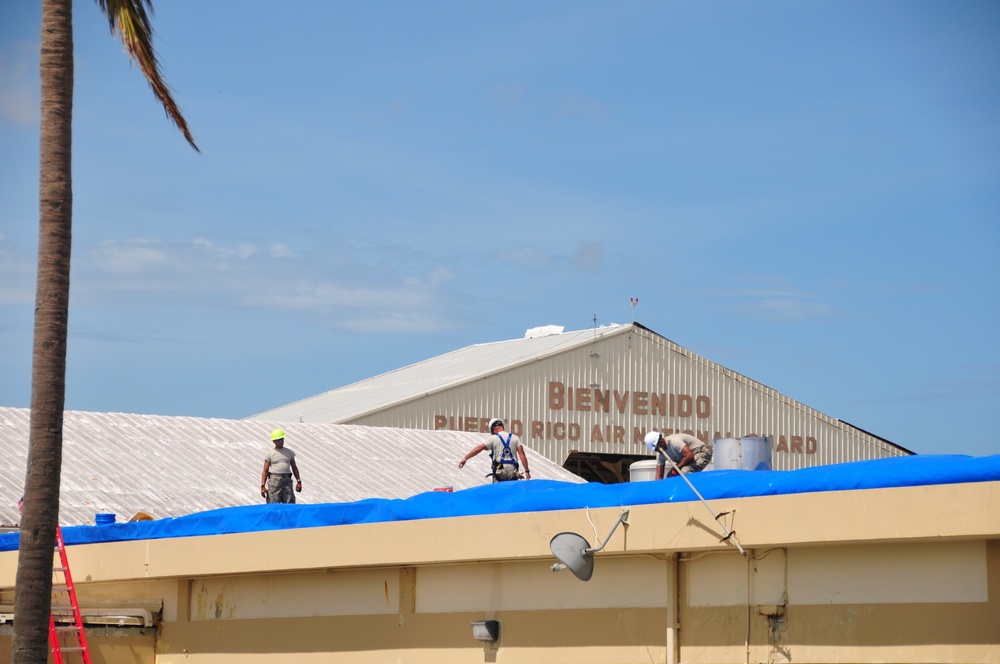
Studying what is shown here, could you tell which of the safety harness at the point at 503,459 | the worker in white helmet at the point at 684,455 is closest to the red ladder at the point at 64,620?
the safety harness at the point at 503,459

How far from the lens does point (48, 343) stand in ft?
39.8

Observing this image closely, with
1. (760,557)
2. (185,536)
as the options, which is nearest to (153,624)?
(185,536)

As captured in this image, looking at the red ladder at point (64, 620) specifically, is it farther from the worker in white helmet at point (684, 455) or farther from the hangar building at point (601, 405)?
the hangar building at point (601, 405)

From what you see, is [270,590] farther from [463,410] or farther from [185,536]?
[463,410]

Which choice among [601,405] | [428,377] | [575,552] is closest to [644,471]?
[575,552]

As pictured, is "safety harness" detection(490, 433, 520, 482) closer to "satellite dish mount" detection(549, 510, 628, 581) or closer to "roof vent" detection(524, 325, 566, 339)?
"satellite dish mount" detection(549, 510, 628, 581)

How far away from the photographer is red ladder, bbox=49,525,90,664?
14331 mm

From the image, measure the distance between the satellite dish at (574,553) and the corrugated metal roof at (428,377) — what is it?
29.7 meters

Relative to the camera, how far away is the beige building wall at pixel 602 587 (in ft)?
29.8

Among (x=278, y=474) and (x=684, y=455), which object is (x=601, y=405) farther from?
(x=684, y=455)

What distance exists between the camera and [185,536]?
1491 cm

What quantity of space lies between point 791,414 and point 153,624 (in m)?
34.9

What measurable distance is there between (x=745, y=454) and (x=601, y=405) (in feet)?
97.0

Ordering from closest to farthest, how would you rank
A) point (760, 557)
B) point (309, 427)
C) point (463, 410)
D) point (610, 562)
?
point (760, 557), point (610, 562), point (309, 427), point (463, 410)
